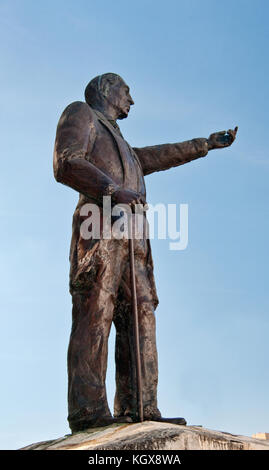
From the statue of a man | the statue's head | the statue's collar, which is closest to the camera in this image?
the statue of a man

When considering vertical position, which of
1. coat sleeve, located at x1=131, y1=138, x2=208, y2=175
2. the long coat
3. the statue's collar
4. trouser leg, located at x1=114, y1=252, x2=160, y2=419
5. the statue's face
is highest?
the statue's face

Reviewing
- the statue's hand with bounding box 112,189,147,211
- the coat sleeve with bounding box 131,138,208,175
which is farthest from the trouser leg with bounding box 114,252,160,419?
the coat sleeve with bounding box 131,138,208,175

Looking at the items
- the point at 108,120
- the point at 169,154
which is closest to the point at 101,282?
the point at 108,120

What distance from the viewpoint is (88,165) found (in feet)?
24.6

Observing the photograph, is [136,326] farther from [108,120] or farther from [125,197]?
[108,120]

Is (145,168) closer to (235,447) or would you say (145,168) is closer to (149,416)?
(149,416)

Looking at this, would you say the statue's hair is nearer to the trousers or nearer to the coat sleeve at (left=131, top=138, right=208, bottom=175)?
the coat sleeve at (left=131, top=138, right=208, bottom=175)

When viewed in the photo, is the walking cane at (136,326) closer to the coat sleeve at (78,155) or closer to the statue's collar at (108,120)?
the coat sleeve at (78,155)

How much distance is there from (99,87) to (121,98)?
270 millimetres

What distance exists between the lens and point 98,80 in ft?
28.0

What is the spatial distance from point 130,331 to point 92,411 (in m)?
0.99

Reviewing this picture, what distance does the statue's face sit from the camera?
27.9 ft

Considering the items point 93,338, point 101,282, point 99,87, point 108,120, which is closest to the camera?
point 93,338
